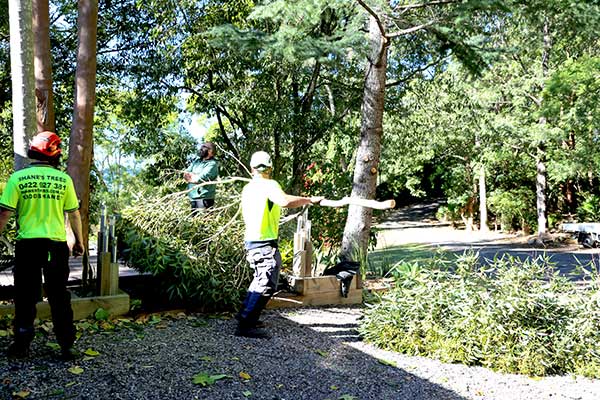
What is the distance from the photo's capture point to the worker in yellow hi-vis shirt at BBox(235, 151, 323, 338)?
4488 millimetres

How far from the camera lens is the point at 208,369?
12.0 feet

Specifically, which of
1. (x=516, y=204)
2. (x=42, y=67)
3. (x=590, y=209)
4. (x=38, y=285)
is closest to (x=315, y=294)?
(x=38, y=285)

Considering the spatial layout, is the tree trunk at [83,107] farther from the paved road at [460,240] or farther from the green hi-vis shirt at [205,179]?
the paved road at [460,240]

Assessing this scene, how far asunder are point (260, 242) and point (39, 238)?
68.9 inches

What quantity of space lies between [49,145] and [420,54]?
9.04m

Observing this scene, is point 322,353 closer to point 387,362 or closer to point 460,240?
point 387,362

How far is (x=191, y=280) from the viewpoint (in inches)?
202

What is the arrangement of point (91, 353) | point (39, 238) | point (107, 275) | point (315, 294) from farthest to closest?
point (315, 294) < point (107, 275) < point (91, 353) < point (39, 238)

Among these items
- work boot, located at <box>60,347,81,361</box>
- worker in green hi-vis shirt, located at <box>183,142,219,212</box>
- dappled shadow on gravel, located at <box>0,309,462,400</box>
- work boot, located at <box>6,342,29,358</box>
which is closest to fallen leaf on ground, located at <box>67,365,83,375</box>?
dappled shadow on gravel, located at <box>0,309,462,400</box>

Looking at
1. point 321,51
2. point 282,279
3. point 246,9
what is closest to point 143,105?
point 246,9

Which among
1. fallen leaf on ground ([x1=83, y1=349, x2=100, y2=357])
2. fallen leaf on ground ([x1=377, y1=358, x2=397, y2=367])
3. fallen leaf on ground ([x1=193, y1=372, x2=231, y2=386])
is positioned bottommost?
fallen leaf on ground ([x1=377, y1=358, x2=397, y2=367])

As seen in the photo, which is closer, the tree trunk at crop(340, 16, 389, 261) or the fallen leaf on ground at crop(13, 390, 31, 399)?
the fallen leaf on ground at crop(13, 390, 31, 399)

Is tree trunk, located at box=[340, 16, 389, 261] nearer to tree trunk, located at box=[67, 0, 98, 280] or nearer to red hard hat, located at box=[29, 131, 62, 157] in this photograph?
tree trunk, located at box=[67, 0, 98, 280]

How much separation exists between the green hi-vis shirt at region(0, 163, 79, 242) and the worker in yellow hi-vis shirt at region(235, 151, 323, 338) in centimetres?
157
